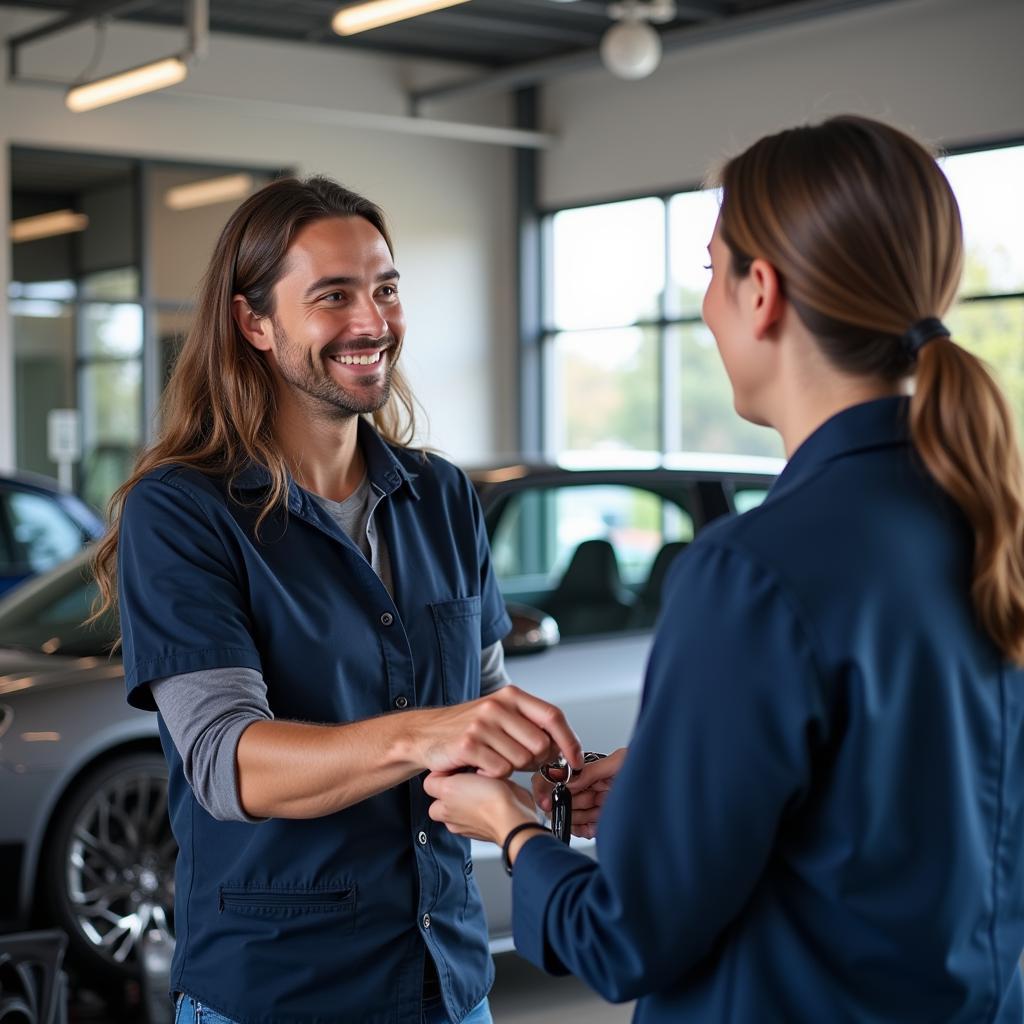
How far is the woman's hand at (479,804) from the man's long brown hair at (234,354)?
62 cm

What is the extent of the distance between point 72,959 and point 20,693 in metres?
0.81

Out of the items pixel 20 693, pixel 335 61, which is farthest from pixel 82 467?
pixel 20 693

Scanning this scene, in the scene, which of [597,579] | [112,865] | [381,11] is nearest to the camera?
[112,865]

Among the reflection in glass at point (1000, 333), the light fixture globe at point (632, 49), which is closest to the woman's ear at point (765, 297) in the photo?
the light fixture globe at point (632, 49)

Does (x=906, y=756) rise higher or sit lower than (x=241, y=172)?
lower

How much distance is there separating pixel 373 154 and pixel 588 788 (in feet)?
40.2

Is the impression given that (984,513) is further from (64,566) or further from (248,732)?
(64,566)

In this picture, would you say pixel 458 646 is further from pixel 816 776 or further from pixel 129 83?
pixel 129 83

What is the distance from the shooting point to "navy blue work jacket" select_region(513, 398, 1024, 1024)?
1265 millimetres

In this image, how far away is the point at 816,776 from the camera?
1.30m

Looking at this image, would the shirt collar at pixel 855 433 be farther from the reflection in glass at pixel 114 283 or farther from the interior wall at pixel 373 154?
the reflection in glass at pixel 114 283

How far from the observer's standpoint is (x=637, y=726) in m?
1.32

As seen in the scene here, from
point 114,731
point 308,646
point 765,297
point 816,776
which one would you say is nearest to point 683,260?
point 114,731

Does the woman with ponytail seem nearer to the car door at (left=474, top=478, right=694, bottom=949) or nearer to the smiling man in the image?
the smiling man
